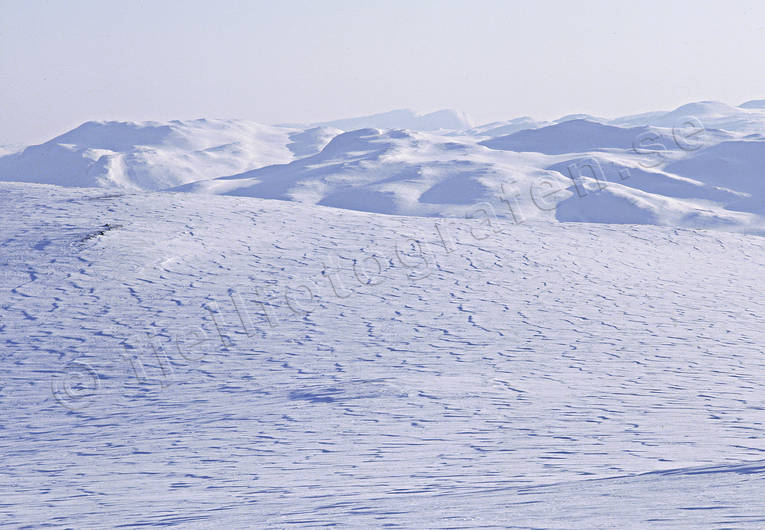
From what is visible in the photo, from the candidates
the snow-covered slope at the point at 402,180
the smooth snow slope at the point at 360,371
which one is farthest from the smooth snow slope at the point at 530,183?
the smooth snow slope at the point at 360,371

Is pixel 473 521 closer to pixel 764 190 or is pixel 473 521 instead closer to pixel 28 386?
pixel 28 386

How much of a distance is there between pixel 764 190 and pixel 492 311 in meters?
23.2

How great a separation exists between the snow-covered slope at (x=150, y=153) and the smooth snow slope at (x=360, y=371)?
4320 centimetres

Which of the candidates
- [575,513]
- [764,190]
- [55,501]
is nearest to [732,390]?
[575,513]

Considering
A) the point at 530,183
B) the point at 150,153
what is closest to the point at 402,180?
the point at 530,183

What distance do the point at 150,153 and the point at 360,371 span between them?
185 feet

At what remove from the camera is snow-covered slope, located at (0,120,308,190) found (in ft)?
177

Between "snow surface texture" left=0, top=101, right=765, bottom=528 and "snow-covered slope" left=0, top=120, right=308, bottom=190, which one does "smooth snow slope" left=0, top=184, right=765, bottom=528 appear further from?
"snow-covered slope" left=0, top=120, right=308, bottom=190

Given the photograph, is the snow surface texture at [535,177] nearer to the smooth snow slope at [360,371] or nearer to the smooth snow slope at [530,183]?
the smooth snow slope at [530,183]

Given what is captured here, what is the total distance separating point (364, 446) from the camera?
461 cm

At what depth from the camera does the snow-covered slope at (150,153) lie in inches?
2126

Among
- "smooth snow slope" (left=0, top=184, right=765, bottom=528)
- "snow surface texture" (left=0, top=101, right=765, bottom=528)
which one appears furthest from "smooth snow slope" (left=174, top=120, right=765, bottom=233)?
"smooth snow slope" (left=0, top=184, right=765, bottom=528)

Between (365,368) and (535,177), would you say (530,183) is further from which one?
(365,368)

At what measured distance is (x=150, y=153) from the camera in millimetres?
59656
